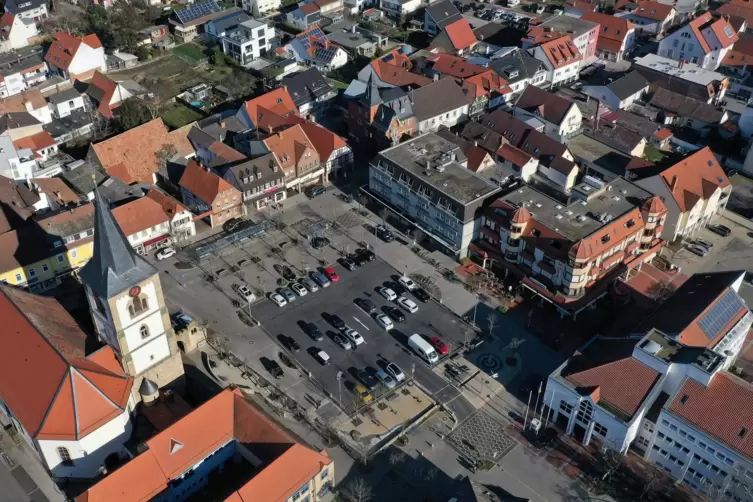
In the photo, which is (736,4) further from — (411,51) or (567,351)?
(567,351)

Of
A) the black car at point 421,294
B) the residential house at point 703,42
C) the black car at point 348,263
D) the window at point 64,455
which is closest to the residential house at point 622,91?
the residential house at point 703,42

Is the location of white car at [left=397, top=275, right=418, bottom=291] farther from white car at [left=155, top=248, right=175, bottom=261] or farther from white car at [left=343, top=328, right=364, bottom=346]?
white car at [left=155, top=248, right=175, bottom=261]

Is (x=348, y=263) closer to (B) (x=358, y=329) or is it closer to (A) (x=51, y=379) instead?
(B) (x=358, y=329)

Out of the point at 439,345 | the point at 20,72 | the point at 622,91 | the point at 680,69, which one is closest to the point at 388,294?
the point at 439,345

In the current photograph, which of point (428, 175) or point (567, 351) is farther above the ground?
point (428, 175)

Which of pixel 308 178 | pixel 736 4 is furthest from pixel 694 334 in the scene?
pixel 736 4

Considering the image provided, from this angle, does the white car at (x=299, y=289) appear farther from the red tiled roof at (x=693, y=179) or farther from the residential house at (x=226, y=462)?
the red tiled roof at (x=693, y=179)
